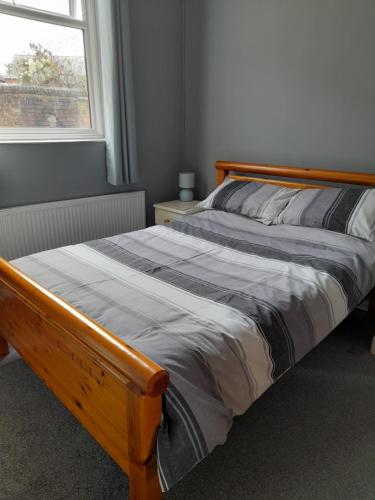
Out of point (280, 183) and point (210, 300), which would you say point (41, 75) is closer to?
point (280, 183)

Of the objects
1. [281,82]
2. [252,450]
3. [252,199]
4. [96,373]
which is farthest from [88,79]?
[252,450]

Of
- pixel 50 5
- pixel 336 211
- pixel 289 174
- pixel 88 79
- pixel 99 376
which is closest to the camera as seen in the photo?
pixel 99 376

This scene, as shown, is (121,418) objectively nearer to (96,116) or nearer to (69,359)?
(69,359)

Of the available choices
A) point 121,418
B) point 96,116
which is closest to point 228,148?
point 96,116

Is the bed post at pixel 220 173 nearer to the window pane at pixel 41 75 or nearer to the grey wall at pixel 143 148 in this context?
the grey wall at pixel 143 148

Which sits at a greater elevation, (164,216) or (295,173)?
(295,173)

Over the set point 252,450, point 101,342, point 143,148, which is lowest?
point 252,450

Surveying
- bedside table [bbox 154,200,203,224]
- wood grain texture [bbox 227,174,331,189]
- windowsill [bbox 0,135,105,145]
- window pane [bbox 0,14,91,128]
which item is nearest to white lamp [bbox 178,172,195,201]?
bedside table [bbox 154,200,203,224]

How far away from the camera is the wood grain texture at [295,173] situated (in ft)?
→ 8.04

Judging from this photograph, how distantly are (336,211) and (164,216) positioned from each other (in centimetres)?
147

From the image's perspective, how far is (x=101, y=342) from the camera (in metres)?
1.04

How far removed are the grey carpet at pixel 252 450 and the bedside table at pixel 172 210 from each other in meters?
1.57

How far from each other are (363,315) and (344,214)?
823 mm

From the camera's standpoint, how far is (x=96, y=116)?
10.0ft
